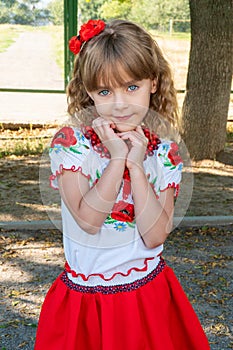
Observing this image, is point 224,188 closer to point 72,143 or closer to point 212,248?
point 212,248

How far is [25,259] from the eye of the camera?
416 centimetres

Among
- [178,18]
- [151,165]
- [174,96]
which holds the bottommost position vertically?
[178,18]

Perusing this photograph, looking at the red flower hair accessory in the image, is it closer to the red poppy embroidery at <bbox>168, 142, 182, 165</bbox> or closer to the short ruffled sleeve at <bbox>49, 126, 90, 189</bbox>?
the short ruffled sleeve at <bbox>49, 126, 90, 189</bbox>

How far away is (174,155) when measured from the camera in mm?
1828

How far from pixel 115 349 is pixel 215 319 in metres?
1.70

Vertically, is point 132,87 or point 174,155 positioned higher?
point 132,87

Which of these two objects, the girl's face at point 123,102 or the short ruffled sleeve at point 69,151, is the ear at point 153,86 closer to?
the girl's face at point 123,102

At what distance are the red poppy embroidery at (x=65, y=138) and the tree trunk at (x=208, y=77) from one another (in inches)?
190

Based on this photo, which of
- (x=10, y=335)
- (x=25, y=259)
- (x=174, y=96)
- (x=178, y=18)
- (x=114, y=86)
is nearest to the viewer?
(x=114, y=86)

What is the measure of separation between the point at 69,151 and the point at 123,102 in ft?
0.75

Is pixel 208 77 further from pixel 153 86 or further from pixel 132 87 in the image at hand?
pixel 132 87

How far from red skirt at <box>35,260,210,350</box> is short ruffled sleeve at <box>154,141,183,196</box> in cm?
33

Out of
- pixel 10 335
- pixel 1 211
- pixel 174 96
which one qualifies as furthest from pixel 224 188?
pixel 174 96

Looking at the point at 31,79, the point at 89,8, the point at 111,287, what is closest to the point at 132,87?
the point at 111,287
